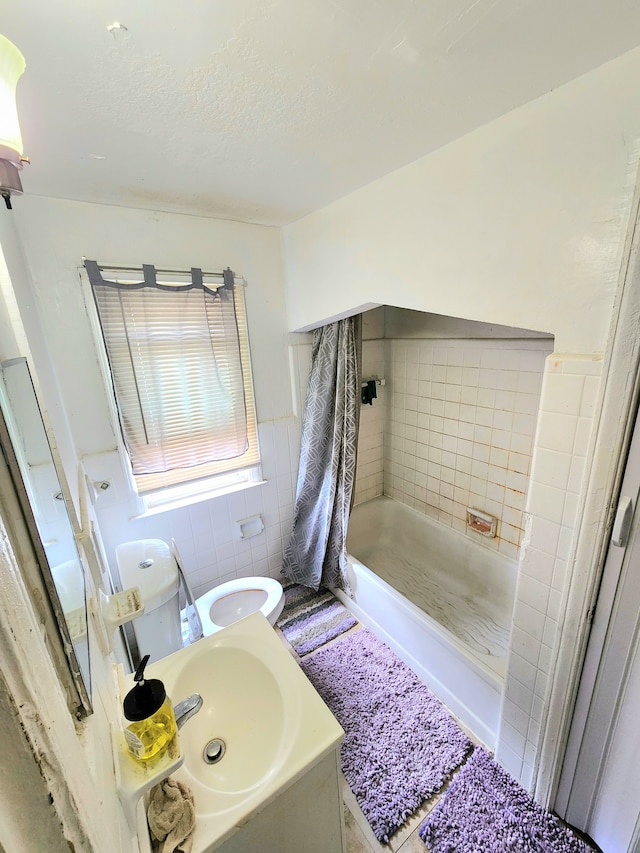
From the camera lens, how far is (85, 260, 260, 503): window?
5.40ft

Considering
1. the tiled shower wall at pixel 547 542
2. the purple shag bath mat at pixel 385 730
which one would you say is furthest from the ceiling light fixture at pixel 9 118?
the purple shag bath mat at pixel 385 730

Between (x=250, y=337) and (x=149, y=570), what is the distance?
49.6 inches

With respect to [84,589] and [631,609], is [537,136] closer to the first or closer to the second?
[631,609]

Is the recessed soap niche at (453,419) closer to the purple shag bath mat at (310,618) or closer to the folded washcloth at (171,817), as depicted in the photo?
the purple shag bath mat at (310,618)

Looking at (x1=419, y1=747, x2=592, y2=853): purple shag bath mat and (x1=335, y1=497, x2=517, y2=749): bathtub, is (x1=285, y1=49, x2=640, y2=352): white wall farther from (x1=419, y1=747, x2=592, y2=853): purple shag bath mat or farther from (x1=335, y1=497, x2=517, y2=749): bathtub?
(x1=419, y1=747, x2=592, y2=853): purple shag bath mat

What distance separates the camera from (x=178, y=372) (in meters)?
1.80

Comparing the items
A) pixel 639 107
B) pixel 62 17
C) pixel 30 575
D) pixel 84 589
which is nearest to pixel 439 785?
pixel 84 589

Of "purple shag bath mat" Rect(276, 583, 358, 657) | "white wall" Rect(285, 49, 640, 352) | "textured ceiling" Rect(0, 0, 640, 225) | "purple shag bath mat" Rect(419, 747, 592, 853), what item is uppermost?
"textured ceiling" Rect(0, 0, 640, 225)

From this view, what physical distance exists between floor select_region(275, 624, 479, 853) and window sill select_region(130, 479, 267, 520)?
4.53 feet

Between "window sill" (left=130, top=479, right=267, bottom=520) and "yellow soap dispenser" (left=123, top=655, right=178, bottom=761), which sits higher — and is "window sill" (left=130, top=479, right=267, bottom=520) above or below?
below

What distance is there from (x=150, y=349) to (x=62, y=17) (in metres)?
1.18

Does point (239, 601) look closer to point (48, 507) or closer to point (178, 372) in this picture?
point (178, 372)

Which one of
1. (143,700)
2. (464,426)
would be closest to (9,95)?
(143,700)

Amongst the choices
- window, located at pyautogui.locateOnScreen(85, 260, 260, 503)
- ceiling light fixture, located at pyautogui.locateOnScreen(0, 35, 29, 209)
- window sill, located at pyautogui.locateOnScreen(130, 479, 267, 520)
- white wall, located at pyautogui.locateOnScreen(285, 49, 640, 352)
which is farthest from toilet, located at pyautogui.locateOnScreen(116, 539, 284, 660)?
white wall, located at pyautogui.locateOnScreen(285, 49, 640, 352)
